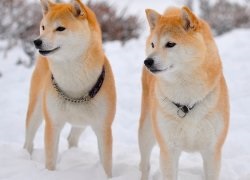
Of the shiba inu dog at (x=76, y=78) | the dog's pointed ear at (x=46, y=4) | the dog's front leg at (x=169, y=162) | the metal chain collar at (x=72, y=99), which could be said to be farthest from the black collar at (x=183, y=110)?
the dog's pointed ear at (x=46, y=4)

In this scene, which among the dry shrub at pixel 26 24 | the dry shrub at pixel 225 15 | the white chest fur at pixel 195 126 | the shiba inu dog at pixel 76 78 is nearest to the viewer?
the white chest fur at pixel 195 126

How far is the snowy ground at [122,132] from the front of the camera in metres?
4.59

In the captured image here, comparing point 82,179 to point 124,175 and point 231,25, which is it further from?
point 231,25

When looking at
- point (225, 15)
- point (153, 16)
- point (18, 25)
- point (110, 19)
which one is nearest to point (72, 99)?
point (153, 16)

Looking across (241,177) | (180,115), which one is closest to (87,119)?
(180,115)

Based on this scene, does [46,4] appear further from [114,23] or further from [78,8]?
[114,23]

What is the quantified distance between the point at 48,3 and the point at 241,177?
2.17 m

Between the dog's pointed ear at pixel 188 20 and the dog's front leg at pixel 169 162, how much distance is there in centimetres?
87

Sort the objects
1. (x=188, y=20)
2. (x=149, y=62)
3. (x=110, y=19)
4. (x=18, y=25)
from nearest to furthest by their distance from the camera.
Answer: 1. (x=149, y=62)
2. (x=188, y=20)
3. (x=18, y=25)
4. (x=110, y=19)

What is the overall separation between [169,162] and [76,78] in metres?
1.12

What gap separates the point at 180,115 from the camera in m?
3.70

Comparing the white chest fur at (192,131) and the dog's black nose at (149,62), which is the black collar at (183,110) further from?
the dog's black nose at (149,62)

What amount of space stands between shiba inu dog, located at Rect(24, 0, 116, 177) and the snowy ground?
0.33m

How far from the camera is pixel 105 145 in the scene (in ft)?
14.7
